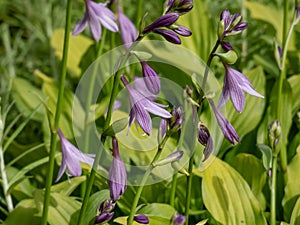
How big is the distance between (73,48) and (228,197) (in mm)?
1185

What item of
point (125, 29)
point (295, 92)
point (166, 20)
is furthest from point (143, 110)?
point (295, 92)

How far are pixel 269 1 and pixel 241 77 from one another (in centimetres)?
Result: 214

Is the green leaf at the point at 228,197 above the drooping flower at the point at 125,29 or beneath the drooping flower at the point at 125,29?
beneath

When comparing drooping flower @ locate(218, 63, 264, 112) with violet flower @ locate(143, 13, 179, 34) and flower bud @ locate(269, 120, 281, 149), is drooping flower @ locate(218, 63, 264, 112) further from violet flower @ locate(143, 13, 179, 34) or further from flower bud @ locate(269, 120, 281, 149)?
flower bud @ locate(269, 120, 281, 149)

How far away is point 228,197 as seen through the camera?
4.61 feet

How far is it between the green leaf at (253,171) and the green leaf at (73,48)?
2.92 feet

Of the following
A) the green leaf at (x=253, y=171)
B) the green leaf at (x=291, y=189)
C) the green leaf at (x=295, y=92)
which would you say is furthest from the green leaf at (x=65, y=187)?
the green leaf at (x=295, y=92)

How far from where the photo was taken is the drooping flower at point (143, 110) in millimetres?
982

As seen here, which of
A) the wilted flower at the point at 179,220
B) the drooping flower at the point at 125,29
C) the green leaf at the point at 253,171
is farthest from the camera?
the drooping flower at the point at 125,29

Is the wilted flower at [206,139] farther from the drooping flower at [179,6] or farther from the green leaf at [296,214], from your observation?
the green leaf at [296,214]

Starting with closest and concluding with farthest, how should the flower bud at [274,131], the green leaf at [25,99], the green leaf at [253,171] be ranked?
the flower bud at [274,131], the green leaf at [253,171], the green leaf at [25,99]

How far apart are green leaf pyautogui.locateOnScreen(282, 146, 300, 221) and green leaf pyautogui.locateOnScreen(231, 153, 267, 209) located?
7 cm

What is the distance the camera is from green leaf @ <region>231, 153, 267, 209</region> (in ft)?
5.22

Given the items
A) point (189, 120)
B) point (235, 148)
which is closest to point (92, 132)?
point (189, 120)
